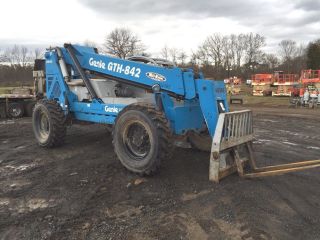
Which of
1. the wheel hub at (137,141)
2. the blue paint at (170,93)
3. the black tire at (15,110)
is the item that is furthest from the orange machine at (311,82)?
the wheel hub at (137,141)

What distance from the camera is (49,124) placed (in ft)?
26.7

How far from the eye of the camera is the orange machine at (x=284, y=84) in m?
28.7

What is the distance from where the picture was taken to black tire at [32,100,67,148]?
8.05 metres

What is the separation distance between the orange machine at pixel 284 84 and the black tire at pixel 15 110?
19899 mm

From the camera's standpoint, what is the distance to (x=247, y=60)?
72.7 meters

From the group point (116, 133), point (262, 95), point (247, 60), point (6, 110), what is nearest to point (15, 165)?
point (116, 133)

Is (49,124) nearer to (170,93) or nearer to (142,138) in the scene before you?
(142,138)

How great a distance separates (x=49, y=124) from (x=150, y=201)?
13.4ft

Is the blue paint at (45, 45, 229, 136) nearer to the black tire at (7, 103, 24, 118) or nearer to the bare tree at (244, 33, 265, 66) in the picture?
the black tire at (7, 103, 24, 118)

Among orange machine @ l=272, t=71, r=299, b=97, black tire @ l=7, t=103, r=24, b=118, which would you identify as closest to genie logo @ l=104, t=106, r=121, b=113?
black tire @ l=7, t=103, r=24, b=118

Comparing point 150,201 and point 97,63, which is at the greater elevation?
point 97,63

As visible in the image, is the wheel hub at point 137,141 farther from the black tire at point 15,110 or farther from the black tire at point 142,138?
the black tire at point 15,110

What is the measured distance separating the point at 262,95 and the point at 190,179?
26968mm

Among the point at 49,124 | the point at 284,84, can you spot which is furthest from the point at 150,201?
the point at 284,84
